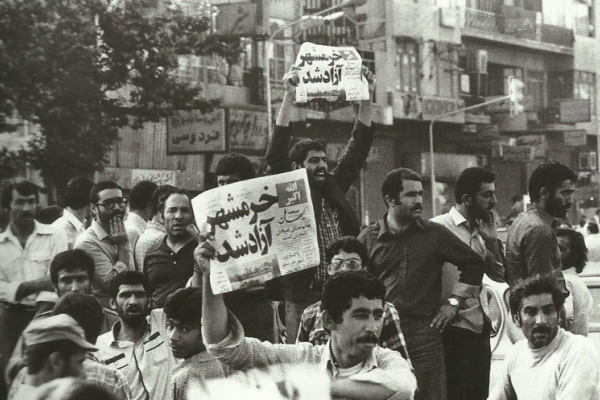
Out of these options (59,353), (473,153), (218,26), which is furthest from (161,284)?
(473,153)

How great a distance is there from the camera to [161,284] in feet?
22.6

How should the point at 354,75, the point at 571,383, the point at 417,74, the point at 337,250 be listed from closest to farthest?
the point at 571,383, the point at 337,250, the point at 354,75, the point at 417,74

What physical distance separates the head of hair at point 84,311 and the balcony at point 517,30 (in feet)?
136

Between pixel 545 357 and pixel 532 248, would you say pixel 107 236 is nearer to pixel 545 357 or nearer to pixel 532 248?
pixel 532 248

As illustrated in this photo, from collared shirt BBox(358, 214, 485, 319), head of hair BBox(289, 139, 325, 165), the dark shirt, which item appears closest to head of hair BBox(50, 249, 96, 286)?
the dark shirt

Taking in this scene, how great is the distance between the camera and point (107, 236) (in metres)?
7.69

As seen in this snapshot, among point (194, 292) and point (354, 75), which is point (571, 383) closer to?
point (194, 292)

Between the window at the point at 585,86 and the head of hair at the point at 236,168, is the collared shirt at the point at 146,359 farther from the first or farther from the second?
the window at the point at 585,86

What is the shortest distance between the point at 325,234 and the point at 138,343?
1351 millimetres

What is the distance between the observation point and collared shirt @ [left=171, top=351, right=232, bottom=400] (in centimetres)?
468

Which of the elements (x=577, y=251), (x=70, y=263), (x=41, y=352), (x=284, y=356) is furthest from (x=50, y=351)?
(x=577, y=251)

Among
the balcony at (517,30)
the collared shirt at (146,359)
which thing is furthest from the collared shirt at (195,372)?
the balcony at (517,30)

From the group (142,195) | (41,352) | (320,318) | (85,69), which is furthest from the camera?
(85,69)

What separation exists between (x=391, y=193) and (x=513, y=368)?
68.9 inches
